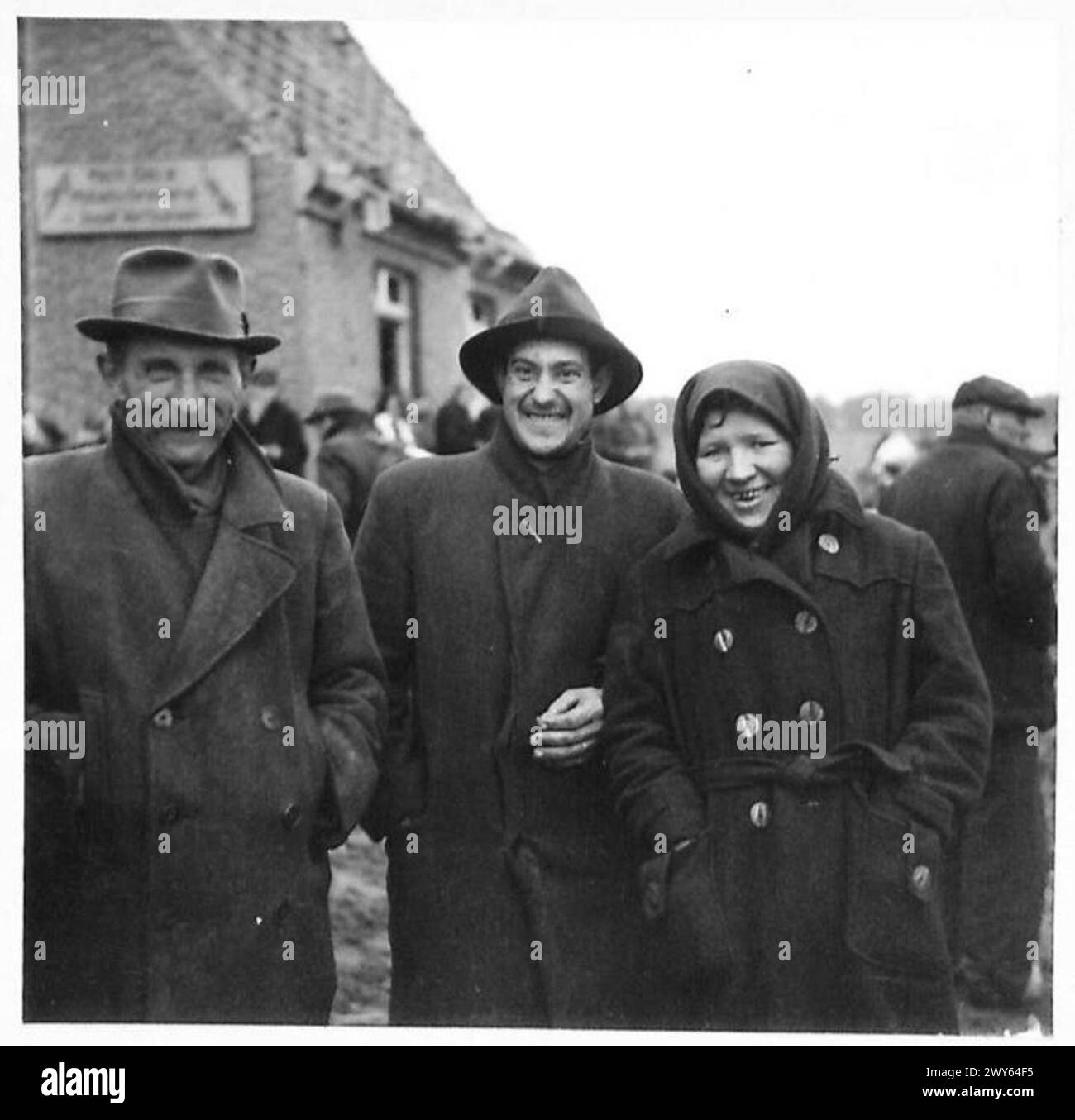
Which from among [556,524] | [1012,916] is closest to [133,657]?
[556,524]

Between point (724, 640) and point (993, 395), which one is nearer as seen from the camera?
Answer: point (724, 640)

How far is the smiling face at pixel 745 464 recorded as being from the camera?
4391 millimetres

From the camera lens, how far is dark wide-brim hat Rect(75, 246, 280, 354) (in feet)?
14.3

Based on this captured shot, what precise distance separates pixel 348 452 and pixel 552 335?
66 cm

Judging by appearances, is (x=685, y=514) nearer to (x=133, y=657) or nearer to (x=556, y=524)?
(x=556, y=524)

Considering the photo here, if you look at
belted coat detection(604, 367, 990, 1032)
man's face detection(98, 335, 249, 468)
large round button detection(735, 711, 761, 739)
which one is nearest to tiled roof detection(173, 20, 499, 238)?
man's face detection(98, 335, 249, 468)

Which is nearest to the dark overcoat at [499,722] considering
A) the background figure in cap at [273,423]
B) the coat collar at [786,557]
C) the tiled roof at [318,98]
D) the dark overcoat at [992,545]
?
the coat collar at [786,557]

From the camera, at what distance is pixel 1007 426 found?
462 cm

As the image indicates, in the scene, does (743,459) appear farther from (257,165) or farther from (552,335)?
(257,165)

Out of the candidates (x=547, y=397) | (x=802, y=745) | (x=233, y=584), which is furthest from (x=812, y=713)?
(x=233, y=584)

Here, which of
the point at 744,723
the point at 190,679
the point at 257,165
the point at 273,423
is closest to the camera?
the point at 190,679

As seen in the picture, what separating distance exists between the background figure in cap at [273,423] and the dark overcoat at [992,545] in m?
1.66

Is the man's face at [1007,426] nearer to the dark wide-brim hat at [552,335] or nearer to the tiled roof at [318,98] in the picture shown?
the dark wide-brim hat at [552,335]

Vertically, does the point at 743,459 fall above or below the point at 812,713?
above
